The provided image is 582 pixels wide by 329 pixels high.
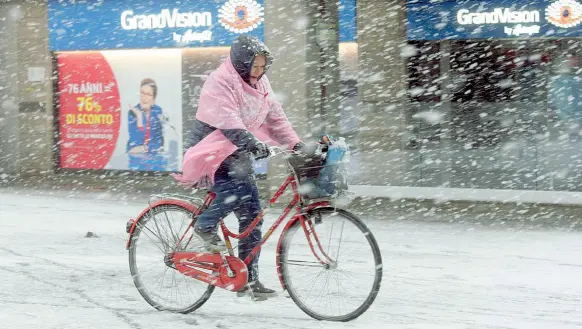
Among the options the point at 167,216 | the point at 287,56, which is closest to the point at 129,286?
the point at 167,216

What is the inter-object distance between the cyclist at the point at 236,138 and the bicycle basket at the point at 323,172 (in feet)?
0.31

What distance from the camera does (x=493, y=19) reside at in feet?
39.5

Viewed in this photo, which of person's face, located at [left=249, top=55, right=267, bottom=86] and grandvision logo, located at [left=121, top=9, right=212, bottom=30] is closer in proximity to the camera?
person's face, located at [left=249, top=55, right=267, bottom=86]

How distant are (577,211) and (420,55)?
281cm

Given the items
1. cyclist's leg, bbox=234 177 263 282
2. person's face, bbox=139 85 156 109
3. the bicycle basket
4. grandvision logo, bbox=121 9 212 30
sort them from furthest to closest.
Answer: person's face, bbox=139 85 156 109 < grandvision logo, bbox=121 9 212 30 < cyclist's leg, bbox=234 177 263 282 < the bicycle basket

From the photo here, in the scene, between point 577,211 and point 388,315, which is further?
point 577,211

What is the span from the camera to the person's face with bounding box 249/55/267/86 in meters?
5.86

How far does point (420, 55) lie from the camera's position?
487 inches

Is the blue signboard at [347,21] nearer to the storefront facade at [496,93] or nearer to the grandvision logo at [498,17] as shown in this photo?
the storefront facade at [496,93]

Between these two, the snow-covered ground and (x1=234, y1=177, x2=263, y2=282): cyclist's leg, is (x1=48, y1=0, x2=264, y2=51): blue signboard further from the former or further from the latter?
(x1=234, y1=177, x2=263, y2=282): cyclist's leg

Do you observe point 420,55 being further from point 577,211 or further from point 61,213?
point 61,213

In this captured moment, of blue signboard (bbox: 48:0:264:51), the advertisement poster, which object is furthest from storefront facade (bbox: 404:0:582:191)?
the advertisement poster

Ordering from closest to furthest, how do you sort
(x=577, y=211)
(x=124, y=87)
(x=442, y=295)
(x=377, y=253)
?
(x=377, y=253) < (x=442, y=295) < (x=577, y=211) < (x=124, y=87)

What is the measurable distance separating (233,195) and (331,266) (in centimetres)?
73
